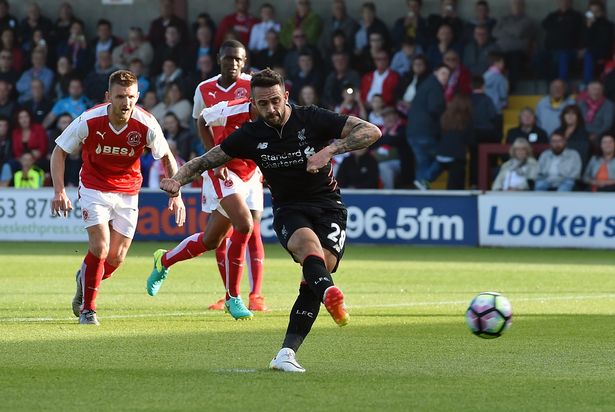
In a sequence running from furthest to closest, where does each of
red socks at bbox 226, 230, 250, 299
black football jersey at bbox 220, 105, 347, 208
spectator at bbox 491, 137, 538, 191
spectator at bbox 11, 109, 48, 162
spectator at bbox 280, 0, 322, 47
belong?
spectator at bbox 280, 0, 322, 47 < spectator at bbox 11, 109, 48, 162 < spectator at bbox 491, 137, 538, 191 < red socks at bbox 226, 230, 250, 299 < black football jersey at bbox 220, 105, 347, 208

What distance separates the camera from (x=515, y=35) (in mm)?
25469

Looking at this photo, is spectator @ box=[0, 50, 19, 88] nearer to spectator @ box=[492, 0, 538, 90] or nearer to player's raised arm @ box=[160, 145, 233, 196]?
spectator @ box=[492, 0, 538, 90]

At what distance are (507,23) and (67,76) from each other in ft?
28.9

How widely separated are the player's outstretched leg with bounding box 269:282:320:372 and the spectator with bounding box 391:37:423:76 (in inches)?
665

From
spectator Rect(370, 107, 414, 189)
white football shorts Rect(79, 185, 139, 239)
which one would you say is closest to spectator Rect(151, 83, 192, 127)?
spectator Rect(370, 107, 414, 189)

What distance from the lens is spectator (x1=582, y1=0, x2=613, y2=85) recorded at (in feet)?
81.2

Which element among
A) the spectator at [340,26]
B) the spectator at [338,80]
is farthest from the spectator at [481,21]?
the spectator at [340,26]

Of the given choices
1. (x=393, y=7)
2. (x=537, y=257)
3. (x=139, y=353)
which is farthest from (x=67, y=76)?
(x=139, y=353)

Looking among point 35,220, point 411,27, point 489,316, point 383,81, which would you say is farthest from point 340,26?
point 489,316

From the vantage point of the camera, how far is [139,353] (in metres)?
9.55

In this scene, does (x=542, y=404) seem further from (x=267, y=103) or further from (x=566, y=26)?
(x=566, y=26)

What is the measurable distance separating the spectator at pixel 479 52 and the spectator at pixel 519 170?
243 centimetres

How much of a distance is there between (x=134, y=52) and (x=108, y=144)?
17168 millimetres

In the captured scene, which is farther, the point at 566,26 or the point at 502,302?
the point at 566,26
